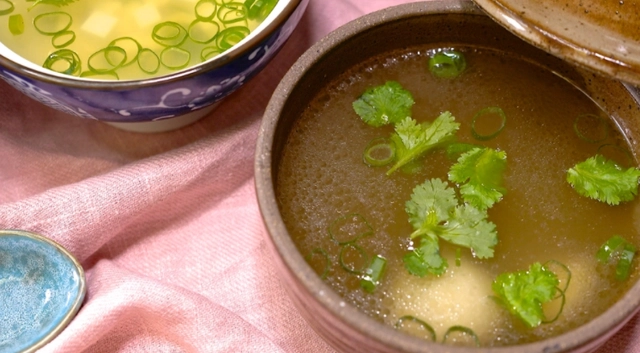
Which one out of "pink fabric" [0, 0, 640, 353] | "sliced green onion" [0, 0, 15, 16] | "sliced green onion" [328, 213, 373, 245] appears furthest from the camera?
"sliced green onion" [0, 0, 15, 16]

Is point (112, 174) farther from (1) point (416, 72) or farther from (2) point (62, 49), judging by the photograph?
(1) point (416, 72)

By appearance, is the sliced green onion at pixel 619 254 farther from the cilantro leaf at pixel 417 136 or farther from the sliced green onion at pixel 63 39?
the sliced green onion at pixel 63 39

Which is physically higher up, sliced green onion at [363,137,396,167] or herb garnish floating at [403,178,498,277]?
sliced green onion at [363,137,396,167]

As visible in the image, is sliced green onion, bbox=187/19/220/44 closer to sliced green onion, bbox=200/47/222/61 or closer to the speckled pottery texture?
sliced green onion, bbox=200/47/222/61

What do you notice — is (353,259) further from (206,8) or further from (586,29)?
(206,8)

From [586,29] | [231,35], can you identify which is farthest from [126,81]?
[586,29]

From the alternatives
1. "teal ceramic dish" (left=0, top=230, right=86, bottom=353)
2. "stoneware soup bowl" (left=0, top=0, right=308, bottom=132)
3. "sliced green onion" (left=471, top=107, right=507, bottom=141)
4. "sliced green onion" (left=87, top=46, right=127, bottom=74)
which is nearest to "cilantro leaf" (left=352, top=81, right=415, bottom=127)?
"sliced green onion" (left=471, top=107, right=507, bottom=141)

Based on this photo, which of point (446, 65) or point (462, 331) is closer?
point (462, 331)
